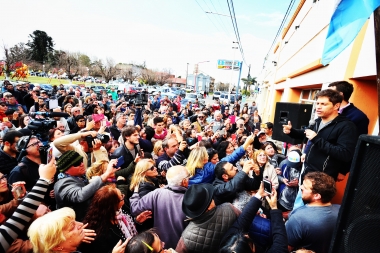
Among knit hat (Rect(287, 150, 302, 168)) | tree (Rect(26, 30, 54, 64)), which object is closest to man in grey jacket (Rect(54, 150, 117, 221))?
knit hat (Rect(287, 150, 302, 168))

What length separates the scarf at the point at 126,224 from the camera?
2.24 meters

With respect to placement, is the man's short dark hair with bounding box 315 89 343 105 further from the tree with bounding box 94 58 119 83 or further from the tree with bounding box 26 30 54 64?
the tree with bounding box 26 30 54 64

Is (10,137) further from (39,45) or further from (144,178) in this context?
(39,45)

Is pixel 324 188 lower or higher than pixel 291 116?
lower

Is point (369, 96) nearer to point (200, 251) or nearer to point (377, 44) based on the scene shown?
point (377, 44)

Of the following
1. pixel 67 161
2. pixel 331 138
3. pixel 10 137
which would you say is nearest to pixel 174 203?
pixel 67 161

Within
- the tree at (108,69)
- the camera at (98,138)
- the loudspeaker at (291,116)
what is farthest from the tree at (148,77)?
the loudspeaker at (291,116)

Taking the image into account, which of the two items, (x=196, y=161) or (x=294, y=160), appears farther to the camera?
(x=294, y=160)

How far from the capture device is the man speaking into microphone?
2232 millimetres

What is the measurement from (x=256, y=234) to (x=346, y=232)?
3.52 feet

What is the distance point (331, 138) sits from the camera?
241 centimetres

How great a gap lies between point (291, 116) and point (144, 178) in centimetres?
272

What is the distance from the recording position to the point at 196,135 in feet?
19.0

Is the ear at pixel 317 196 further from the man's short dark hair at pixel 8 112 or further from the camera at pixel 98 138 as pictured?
the man's short dark hair at pixel 8 112
